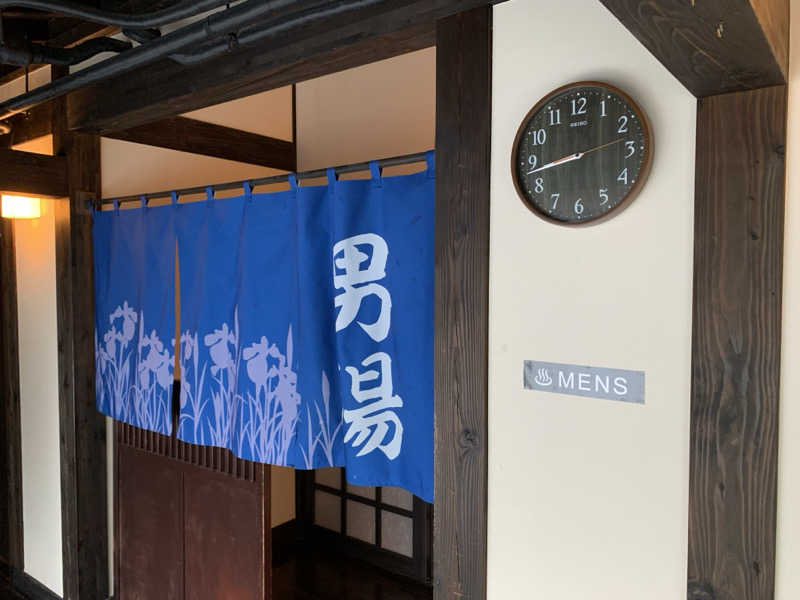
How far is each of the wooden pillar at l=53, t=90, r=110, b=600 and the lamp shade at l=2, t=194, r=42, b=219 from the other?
0.12 metres

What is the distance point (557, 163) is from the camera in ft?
5.13

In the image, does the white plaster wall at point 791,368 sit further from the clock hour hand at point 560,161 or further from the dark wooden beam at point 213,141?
the dark wooden beam at point 213,141

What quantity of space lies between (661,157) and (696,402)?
2.00ft

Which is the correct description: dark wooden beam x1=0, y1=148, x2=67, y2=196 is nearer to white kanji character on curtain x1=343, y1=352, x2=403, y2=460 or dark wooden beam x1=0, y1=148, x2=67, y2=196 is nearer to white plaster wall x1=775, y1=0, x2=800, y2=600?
white kanji character on curtain x1=343, y1=352, x2=403, y2=460

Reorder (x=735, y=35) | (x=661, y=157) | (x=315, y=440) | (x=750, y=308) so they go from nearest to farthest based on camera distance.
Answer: (x=735, y=35), (x=750, y=308), (x=661, y=157), (x=315, y=440)

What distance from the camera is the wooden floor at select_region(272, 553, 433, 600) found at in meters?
3.66

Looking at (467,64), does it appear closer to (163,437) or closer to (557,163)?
(557,163)

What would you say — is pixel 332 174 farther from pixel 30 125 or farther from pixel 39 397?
pixel 39 397

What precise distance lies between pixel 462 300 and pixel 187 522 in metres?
2.15

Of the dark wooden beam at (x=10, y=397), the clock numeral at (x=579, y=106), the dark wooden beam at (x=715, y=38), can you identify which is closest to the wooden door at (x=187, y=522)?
the dark wooden beam at (x=10, y=397)

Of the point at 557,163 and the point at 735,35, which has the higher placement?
the point at 735,35

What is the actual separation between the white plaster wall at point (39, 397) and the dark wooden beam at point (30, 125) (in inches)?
17.2

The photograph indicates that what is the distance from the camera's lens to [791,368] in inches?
50.1

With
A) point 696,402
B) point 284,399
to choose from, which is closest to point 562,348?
point 696,402
